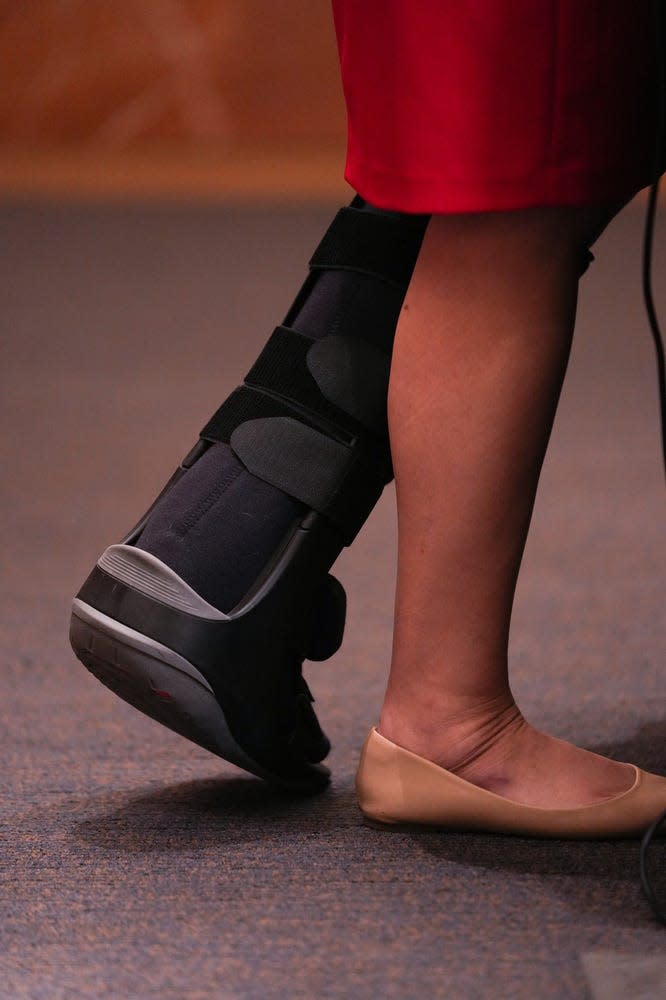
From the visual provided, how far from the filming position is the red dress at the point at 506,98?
679 mm

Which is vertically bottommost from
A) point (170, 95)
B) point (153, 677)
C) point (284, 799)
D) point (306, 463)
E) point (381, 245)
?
point (284, 799)

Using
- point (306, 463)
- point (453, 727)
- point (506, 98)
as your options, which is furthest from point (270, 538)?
point (506, 98)

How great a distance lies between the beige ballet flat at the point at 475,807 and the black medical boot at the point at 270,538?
8cm

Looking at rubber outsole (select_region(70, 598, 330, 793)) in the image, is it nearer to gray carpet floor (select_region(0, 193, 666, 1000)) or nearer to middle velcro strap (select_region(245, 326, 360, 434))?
gray carpet floor (select_region(0, 193, 666, 1000))

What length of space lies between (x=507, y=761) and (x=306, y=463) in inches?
8.6

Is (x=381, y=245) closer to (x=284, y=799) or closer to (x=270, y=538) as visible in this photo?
(x=270, y=538)

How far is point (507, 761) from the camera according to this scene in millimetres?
792

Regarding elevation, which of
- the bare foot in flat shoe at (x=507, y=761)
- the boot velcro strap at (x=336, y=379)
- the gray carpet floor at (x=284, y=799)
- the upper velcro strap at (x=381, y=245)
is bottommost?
the gray carpet floor at (x=284, y=799)

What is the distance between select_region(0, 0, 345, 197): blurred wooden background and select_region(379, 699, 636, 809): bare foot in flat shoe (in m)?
4.98

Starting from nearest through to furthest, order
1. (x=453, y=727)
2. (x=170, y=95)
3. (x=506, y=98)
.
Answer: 1. (x=506, y=98)
2. (x=453, y=727)
3. (x=170, y=95)

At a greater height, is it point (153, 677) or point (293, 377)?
point (293, 377)

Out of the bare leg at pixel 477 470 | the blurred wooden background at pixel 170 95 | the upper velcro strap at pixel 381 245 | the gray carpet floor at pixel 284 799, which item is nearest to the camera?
the gray carpet floor at pixel 284 799

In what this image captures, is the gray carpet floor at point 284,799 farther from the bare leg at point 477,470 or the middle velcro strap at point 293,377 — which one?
the middle velcro strap at point 293,377

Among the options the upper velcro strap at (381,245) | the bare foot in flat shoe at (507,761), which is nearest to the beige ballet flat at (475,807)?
the bare foot in flat shoe at (507,761)
